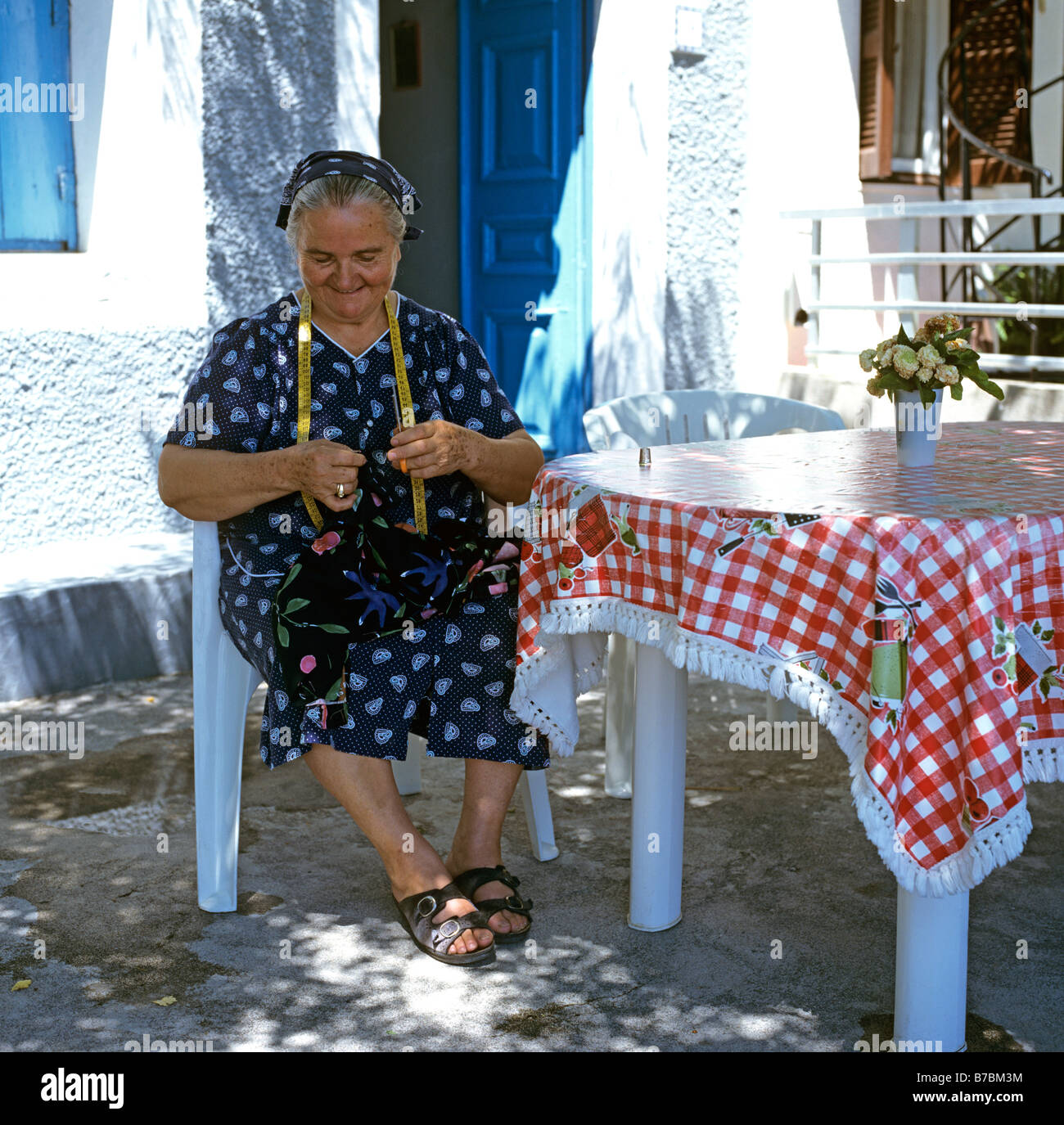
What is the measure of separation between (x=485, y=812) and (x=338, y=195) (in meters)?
1.33

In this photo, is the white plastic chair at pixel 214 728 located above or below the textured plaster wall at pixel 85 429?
below

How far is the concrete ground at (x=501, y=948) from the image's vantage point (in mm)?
2516

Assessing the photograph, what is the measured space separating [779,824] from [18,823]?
1918mm

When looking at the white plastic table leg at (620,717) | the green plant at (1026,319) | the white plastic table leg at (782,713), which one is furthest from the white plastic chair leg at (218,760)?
the green plant at (1026,319)

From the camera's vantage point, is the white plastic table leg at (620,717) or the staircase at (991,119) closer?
the white plastic table leg at (620,717)

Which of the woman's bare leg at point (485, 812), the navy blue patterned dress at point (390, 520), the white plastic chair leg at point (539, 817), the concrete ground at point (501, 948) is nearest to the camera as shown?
the concrete ground at point (501, 948)

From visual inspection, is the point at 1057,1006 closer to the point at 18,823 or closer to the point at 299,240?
the point at 299,240

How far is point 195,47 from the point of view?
17.4ft

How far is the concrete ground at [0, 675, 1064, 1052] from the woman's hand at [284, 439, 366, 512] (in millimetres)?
910

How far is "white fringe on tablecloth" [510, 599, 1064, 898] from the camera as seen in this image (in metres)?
2.18

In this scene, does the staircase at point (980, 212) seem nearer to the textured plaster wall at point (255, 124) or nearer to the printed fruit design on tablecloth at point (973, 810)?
the textured plaster wall at point (255, 124)

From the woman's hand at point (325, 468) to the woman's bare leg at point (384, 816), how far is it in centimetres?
50

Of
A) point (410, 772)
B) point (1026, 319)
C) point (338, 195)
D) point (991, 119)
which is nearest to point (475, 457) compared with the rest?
point (338, 195)
